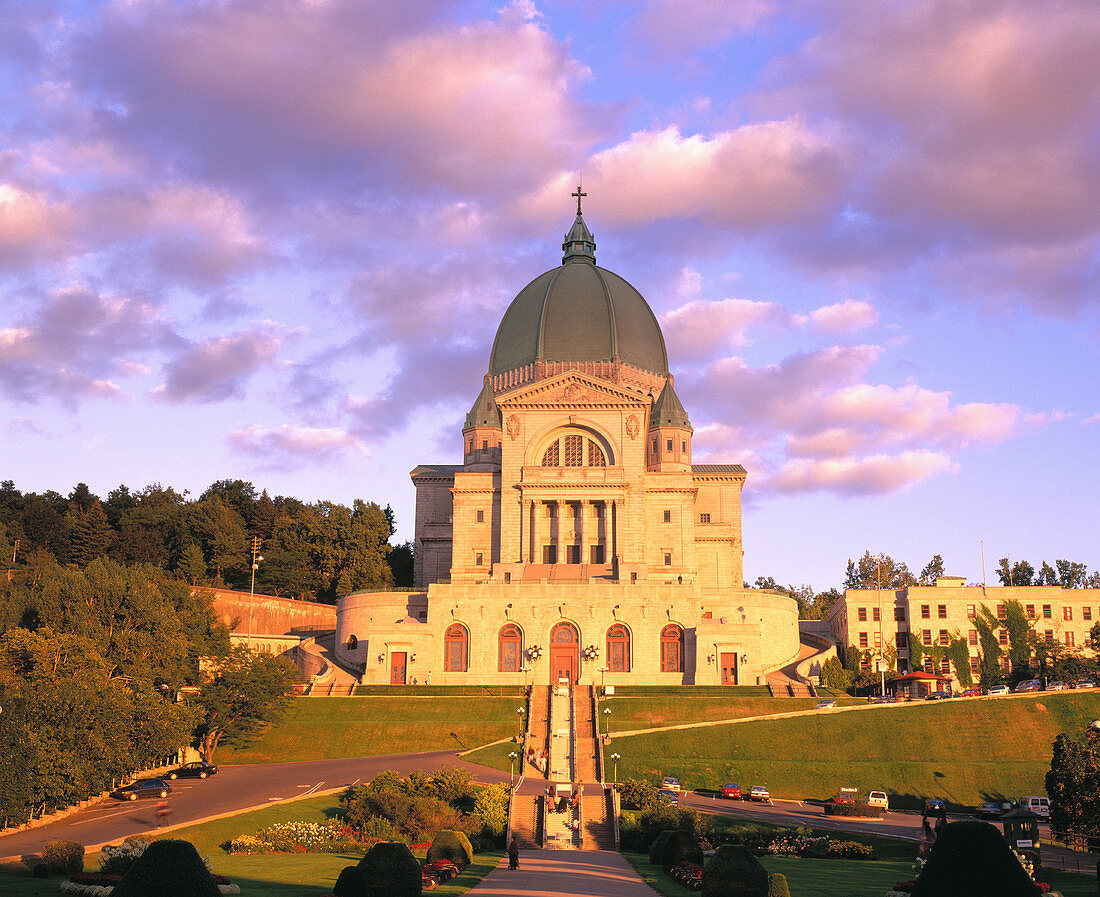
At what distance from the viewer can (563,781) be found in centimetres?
5462

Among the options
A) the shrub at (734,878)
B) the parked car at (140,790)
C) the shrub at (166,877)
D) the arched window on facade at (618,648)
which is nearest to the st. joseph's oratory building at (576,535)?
the arched window on facade at (618,648)

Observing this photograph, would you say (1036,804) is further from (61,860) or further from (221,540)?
(221,540)

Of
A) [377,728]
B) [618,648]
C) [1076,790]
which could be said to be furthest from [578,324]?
[1076,790]

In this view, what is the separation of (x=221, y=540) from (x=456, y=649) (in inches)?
1636

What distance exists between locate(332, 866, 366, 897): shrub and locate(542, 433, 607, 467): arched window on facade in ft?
219

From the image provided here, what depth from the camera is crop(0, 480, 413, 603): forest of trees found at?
10425 cm

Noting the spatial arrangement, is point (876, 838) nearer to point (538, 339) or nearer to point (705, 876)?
point (705, 876)

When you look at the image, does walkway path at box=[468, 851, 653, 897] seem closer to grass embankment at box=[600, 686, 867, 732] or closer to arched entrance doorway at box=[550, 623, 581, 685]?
grass embankment at box=[600, 686, 867, 732]

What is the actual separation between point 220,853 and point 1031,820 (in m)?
Result: 30.2

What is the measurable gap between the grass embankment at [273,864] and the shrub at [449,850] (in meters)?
0.46

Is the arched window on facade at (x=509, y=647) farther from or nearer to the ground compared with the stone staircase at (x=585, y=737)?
farther from the ground

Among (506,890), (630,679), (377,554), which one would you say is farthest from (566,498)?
(506,890)

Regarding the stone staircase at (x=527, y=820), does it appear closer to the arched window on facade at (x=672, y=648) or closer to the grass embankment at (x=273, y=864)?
the grass embankment at (x=273, y=864)

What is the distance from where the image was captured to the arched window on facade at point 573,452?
9169cm
